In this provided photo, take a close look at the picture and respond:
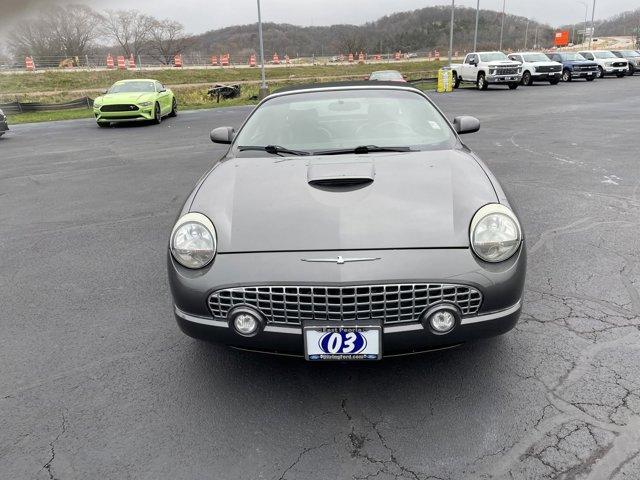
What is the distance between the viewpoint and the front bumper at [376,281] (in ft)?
7.39

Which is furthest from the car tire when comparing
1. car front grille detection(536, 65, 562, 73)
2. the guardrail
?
the guardrail

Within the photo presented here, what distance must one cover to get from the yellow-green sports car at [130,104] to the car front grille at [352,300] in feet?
45.6

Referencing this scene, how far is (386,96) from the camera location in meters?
3.98

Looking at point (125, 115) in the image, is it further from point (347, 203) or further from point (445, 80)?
point (445, 80)

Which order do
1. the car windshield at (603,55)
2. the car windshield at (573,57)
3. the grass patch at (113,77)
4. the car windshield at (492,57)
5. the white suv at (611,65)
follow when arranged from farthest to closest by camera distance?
the grass patch at (113,77) < the car windshield at (603,55) < the white suv at (611,65) < the car windshield at (573,57) < the car windshield at (492,57)

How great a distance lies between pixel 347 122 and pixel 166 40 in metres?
94.5

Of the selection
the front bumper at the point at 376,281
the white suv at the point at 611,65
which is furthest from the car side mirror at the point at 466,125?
the white suv at the point at 611,65

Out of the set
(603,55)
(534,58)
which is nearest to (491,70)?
(534,58)

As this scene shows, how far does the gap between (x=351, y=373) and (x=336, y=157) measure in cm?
134

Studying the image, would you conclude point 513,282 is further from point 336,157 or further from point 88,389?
point 88,389

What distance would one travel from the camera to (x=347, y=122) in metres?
3.71

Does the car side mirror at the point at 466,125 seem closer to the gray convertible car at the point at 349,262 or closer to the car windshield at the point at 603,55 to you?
the gray convertible car at the point at 349,262

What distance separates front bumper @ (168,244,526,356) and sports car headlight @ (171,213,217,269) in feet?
0.18

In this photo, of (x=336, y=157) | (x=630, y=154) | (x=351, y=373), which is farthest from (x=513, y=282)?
(x=630, y=154)
